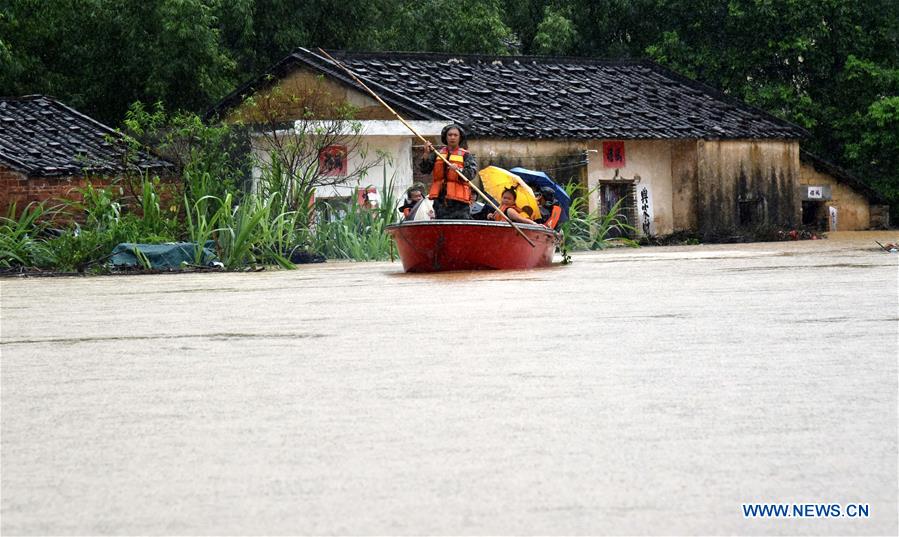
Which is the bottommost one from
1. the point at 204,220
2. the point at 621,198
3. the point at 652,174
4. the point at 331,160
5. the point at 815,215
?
the point at 815,215

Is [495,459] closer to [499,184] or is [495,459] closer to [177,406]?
[177,406]

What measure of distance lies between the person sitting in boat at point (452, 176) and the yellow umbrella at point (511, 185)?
142 cm

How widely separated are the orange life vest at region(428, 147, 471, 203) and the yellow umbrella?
1.54 m

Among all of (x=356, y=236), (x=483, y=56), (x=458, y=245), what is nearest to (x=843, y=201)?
(x=483, y=56)

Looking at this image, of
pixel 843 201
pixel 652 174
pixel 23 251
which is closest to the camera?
pixel 23 251

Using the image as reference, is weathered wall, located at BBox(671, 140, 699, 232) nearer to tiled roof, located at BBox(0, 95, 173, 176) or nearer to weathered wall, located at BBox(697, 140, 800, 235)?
weathered wall, located at BBox(697, 140, 800, 235)

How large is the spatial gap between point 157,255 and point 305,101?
7132 millimetres

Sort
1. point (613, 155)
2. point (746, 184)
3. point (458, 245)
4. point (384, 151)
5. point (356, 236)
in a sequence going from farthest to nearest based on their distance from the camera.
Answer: point (746, 184), point (613, 155), point (384, 151), point (356, 236), point (458, 245)

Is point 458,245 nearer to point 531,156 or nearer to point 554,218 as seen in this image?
point 554,218

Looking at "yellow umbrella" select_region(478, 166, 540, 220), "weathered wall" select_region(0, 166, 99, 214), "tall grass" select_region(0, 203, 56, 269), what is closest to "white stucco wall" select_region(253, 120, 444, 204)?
"weathered wall" select_region(0, 166, 99, 214)

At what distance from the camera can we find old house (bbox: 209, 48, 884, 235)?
30.1m

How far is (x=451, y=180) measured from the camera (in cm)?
1780

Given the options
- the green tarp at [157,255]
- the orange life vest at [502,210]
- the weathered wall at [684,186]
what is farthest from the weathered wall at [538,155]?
the green tarp at [157,255]

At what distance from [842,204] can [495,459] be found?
3478cm
